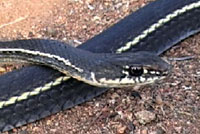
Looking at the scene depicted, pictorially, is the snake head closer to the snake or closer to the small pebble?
the snake

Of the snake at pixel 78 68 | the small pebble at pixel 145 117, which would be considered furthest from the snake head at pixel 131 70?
the small pebble at pixel 145 117

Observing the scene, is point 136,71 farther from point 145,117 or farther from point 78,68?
point 78,68

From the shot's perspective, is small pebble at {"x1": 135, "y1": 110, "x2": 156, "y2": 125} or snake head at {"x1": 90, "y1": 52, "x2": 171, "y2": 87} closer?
snake head at {"x1": 90, "y1": 52, "x2": 171, "y2": 87}

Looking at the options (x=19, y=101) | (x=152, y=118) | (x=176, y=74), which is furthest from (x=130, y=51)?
(x=19, y=101)

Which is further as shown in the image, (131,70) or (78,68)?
(78,68)

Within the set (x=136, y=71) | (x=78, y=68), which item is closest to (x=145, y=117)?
(x=136, y=71)

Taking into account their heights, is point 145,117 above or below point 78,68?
below

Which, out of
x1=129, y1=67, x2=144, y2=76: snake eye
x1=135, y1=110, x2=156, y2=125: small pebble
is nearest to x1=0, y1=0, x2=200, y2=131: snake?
x1=129, y1=67, x2=144, y2=76: snake eye
